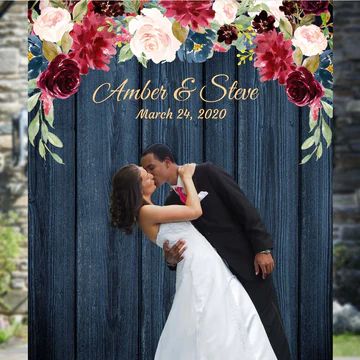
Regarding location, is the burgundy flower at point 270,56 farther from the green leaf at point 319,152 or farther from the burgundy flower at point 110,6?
the burgundy flower at point 110,6

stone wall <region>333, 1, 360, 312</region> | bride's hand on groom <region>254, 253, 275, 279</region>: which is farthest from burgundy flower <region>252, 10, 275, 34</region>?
stone wall <region>333, 1, 360, 312</region>

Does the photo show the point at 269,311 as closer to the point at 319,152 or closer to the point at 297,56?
the point at 319,152

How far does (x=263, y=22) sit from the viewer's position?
334 cm

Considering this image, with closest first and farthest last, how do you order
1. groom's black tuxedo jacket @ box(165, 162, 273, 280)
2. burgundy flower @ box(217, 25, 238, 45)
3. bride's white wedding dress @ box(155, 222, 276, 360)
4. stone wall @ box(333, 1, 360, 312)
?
1. bride's white wedding dress @ box(155, 222, 276, 360)
2. groom's black tuxedo jacket @ box(165, 162, 273, 280)
3. burgundy flower @ box(217, 25, 238, 45)
4. stone wall @ box(333, 1, 360, 312)

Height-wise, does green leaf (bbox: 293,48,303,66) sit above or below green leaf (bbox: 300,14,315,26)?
below

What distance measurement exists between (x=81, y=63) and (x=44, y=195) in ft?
1.88

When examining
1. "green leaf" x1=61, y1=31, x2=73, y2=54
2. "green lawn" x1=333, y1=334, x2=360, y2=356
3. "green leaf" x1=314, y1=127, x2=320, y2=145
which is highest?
"green leaf" x1=61, y1=31, x2=73, y2=54

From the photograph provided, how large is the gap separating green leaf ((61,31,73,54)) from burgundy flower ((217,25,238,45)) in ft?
2.05

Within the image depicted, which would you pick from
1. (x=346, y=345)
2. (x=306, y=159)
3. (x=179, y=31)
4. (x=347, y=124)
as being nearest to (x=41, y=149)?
(x=179, y=31)

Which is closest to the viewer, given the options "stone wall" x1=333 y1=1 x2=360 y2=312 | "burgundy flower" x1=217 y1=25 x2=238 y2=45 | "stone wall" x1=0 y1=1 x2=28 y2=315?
"burgundy flower" x1=217 y1=25 x2=238 y2=45

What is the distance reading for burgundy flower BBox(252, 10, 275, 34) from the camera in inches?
131

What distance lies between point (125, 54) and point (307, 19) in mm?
776

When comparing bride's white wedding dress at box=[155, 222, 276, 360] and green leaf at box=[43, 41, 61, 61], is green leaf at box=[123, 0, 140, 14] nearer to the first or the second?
green leaf at box=[43, 41, 61, 61]

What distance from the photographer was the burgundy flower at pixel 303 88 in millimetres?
3342
